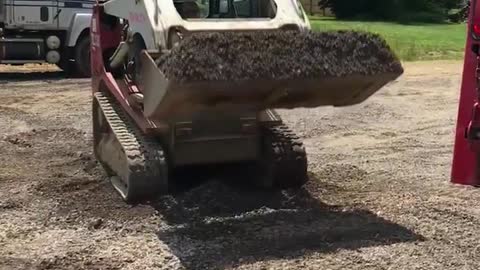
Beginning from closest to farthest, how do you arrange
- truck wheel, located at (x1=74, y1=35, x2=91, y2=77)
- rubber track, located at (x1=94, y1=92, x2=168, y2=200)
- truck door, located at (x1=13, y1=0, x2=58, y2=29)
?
rubber track, located at (x1=94, y1=92, x2=168, y2=200), truck door, located at (x1=13, y1=0, x2=58, y2=29), truck wheel, located at (x1=74, y1=35, x2=91, y2=77)

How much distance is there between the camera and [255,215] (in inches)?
261

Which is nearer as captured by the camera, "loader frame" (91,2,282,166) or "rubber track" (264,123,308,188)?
"loader frame" (91,2,282,166)

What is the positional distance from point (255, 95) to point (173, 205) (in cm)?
129

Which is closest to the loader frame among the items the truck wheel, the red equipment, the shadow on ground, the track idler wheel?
the track idler wheel

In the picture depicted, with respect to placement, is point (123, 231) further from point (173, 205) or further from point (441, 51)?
point (441, 51)

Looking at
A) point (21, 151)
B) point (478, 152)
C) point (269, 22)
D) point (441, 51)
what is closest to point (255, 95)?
point (269, 22)

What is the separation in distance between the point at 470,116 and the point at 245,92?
190 centimetres

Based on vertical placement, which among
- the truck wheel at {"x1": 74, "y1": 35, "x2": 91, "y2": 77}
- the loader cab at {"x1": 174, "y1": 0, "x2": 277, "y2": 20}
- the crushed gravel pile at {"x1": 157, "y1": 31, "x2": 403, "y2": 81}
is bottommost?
the truck wheel at {"x1": 74, "y1": 35, "x2": 91, "y2": 77}

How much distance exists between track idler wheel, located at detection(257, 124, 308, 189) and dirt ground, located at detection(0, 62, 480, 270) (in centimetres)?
14

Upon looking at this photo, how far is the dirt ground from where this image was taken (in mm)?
5621

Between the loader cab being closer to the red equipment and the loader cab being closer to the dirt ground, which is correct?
the dirt ground

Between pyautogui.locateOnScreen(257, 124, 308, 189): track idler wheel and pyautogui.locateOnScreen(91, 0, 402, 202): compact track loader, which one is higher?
pyautogui.locateOnScreen(91, 0, 402, 202): compact track loader

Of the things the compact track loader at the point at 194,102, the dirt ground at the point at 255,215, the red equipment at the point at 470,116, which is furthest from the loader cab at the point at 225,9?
the red equipment at the point at 470,116

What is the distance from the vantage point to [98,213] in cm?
679
